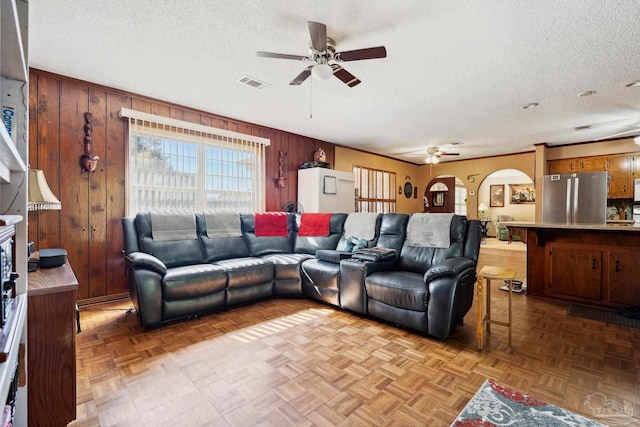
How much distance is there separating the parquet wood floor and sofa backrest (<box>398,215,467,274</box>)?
0.66 metres

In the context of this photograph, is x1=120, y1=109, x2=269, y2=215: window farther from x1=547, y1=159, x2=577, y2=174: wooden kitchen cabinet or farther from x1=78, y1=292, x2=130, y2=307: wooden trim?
x1=547, y1=159, x2=577, y2=174: wooden kitchen cabinet

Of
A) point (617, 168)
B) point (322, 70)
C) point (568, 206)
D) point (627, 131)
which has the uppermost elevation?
point (627, 131)

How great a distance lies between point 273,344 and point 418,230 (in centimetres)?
188

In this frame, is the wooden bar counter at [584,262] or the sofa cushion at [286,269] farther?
the sofa cushion at [286,269]

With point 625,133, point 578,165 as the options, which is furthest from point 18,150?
point 578,165

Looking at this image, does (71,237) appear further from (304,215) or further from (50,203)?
(304,215)

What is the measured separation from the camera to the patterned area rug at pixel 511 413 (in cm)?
151

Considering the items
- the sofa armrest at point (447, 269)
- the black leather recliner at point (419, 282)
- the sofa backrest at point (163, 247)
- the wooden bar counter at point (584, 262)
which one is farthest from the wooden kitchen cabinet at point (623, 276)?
the sofa backrest at point (163, 247)

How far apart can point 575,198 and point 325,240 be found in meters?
4.61

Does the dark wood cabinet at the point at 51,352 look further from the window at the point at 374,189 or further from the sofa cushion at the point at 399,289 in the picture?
the window at the point at 374,189

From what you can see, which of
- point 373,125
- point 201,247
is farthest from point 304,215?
Result: point 373,125

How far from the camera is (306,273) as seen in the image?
3.52 meters

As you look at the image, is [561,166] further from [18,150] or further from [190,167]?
[18,150]

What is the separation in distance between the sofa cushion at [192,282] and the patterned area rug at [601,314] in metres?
3.66
